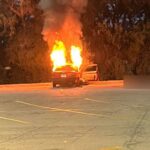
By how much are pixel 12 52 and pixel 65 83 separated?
10707 mm

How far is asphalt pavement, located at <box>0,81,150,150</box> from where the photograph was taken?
42.1ft

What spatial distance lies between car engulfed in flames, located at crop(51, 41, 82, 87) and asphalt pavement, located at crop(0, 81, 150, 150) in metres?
12.1

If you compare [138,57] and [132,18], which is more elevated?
[132,18]

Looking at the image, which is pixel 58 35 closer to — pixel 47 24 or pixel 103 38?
pixel 47 24

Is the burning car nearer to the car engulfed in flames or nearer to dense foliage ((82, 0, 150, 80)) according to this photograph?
the car engulfed in flames

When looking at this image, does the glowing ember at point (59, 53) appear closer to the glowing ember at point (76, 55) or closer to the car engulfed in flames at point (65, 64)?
the car engulfed in flames at point (65, 64)

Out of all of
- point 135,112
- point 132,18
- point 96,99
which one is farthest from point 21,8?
point 135,112

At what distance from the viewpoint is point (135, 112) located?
19031 millimetres

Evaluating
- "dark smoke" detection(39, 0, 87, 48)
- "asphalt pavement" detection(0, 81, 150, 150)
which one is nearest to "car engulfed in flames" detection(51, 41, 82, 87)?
"dark smoke" detection(39, 0, 87, 48)

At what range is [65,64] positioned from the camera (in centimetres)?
4003

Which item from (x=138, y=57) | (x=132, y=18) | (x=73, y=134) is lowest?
(x=73, y=134)

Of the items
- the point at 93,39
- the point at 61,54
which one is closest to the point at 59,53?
the point at 61,54

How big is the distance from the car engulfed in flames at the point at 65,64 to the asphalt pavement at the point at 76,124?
478 inches

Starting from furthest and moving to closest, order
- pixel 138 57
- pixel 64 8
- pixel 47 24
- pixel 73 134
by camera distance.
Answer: pixel 138 57
pixel 47 24
pixel 64 8
pixel 73 134
